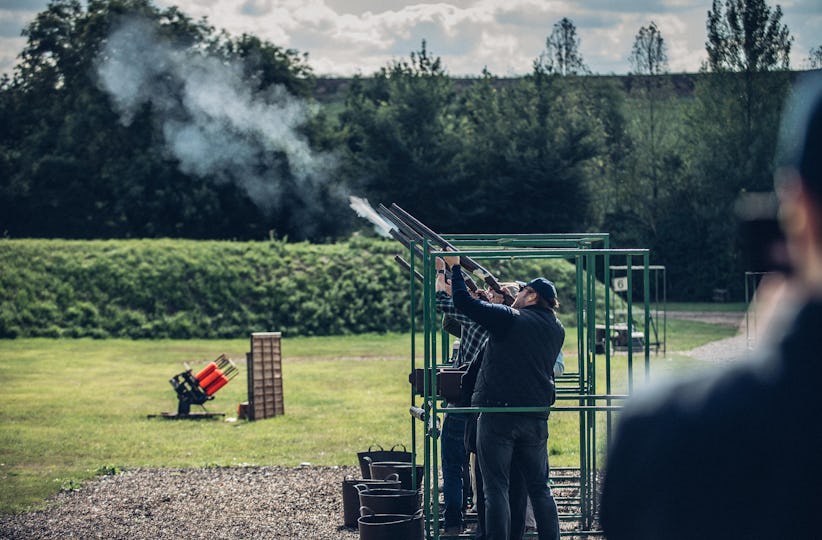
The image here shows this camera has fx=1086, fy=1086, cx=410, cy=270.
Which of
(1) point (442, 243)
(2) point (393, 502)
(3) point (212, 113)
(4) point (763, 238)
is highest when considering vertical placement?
(3) point (212, 113)

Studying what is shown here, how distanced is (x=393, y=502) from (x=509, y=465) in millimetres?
1475

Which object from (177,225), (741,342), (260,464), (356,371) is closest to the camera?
(260,464)

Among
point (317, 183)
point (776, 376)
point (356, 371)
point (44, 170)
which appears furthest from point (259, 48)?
point (776, 376)

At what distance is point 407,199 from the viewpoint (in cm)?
4375

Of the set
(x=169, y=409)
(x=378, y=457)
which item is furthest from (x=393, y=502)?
(x=169, y=409)

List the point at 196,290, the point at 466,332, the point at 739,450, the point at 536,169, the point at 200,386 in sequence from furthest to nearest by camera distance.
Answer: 1. the point at 536,169
2. the point at 196,290
3. the point at 200,386
4. the point at 466,332
5. the point at 739,450

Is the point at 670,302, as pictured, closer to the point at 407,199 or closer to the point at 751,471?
the point at 407,199

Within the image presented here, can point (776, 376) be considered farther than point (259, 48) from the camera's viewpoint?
No

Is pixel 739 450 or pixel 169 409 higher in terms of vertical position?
pixel 739 450

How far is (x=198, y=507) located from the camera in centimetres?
1027

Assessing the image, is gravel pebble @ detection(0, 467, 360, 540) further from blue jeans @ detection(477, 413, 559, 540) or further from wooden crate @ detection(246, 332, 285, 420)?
wooden crate @ detection(246, 332, 285, 420)

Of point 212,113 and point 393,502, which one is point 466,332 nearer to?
point 393,502

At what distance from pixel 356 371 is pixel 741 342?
10298mm

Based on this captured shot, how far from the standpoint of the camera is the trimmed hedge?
3028 cm
